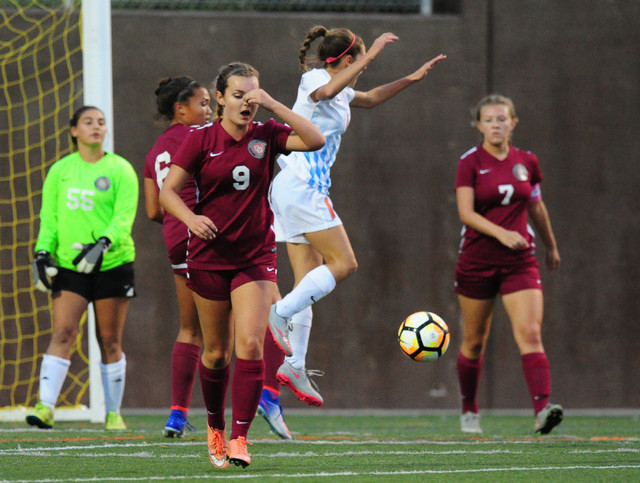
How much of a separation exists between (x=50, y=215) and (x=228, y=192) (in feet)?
8.97

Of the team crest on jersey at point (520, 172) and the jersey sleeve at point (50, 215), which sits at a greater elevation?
the team crest on jersey at point (520, 172)

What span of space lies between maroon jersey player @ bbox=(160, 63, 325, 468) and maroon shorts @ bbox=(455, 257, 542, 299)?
2.52 meters

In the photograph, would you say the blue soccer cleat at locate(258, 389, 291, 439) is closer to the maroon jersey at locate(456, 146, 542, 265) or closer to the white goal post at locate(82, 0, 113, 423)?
the maroon jersey at locate(456, 146, 542, 265)

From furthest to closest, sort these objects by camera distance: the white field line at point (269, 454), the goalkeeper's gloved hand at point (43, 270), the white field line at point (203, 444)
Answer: the goalkeeper's gloved hand at point (43, 270) < the white field line at point (203, 444) < the white field line at point (269, 454)

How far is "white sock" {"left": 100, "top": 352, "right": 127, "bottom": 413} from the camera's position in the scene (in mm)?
7008

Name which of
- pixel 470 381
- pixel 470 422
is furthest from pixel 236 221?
pixel 470 422

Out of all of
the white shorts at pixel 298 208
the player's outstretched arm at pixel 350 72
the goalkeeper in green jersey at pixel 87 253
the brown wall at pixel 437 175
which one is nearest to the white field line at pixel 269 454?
the white shorts at pixel 298 208

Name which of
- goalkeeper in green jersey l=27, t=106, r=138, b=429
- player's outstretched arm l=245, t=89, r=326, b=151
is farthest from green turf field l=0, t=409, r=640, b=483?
player's outstretched arm l=245, t=89, r=326, b=151

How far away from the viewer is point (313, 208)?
5809 millimetres

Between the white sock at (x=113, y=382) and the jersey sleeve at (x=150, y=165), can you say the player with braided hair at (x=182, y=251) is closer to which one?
the jersey sleeve at (x=150, y=165)

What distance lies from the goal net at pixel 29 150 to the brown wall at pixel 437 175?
1.63 feet

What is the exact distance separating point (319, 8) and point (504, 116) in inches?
137

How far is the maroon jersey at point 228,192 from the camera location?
15.0 ft

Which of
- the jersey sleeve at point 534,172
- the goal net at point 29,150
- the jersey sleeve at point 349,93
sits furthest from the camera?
the goal net at point 29,150
